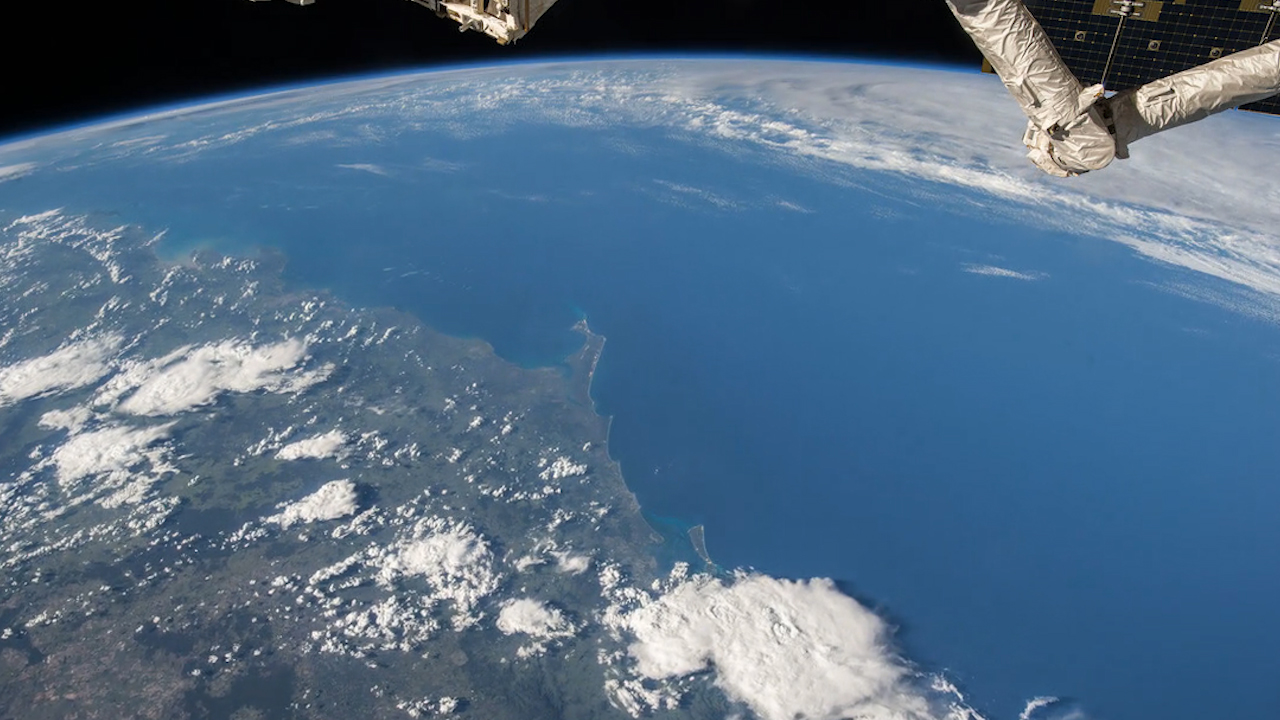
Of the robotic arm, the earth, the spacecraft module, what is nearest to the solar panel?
the robotic arm

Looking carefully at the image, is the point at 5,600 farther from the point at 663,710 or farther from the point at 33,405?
the point at 663,710

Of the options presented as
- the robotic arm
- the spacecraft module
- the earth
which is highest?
the spacecraft module

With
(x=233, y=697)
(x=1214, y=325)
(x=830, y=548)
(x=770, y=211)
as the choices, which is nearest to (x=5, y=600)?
(x=233, y=697)

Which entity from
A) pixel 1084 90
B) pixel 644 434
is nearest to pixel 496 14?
pixel 1084 90

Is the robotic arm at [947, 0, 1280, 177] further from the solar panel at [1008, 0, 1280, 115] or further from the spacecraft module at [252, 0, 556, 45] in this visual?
the solar panel at [1008, 0, 1280, 115]

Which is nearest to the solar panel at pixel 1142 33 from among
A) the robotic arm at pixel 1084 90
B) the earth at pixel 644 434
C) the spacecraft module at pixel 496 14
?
the robotic arm at pixel 1084 90

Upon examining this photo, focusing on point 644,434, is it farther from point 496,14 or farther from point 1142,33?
point 496,14

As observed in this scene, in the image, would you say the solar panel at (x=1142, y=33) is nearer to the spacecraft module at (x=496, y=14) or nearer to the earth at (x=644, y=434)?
the spacecraft module at (x=496, y=14)
